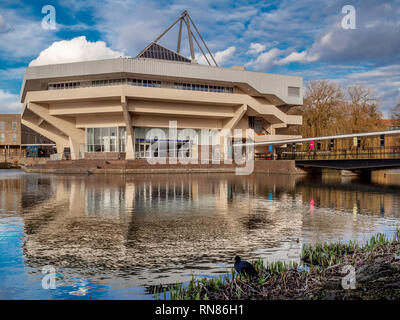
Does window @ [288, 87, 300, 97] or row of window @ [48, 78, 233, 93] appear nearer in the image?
row of window @ [48, 78, 233, 93]

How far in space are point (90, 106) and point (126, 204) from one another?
39523 mm

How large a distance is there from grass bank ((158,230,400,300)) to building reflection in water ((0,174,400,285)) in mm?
934

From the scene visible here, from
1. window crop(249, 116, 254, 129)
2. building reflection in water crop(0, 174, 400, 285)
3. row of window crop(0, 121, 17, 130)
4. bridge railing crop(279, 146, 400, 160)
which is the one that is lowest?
building reflection in water crop(0, 174, 400, 285)

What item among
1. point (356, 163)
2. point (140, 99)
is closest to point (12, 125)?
point (140, 99)

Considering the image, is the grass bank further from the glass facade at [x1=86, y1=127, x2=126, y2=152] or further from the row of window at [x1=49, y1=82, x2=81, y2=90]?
the row of window at [x1=49, y1=82, x2=81, y2=90]

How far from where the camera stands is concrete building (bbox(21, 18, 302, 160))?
50.3m

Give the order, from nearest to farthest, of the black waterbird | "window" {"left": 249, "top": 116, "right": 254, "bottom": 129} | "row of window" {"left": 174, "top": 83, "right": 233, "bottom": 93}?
the black waterbird, "row of window" {"left": 174, "top": 83, "right": 233, "bottom": 93}, "window" {"left": 249, "top": 116, "right": 254, "bottom": 129}

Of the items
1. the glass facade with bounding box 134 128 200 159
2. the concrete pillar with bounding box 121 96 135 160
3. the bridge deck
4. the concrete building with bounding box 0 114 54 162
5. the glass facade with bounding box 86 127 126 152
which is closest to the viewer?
the bridge deck

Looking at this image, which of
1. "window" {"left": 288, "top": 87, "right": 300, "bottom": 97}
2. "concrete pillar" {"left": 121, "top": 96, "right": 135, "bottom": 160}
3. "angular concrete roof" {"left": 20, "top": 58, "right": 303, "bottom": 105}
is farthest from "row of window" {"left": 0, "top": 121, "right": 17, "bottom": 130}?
"window" {"left": 288, "top": 87, "right": 300, "bottom": 97}

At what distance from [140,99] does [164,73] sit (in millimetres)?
4843

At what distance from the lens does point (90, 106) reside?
52625 mm

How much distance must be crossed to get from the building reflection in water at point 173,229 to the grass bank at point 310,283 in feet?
3.06

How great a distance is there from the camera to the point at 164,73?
170 feet

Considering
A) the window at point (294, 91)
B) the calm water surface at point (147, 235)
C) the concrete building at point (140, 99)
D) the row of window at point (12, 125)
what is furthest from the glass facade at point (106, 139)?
the row of window at point (12, 125)
